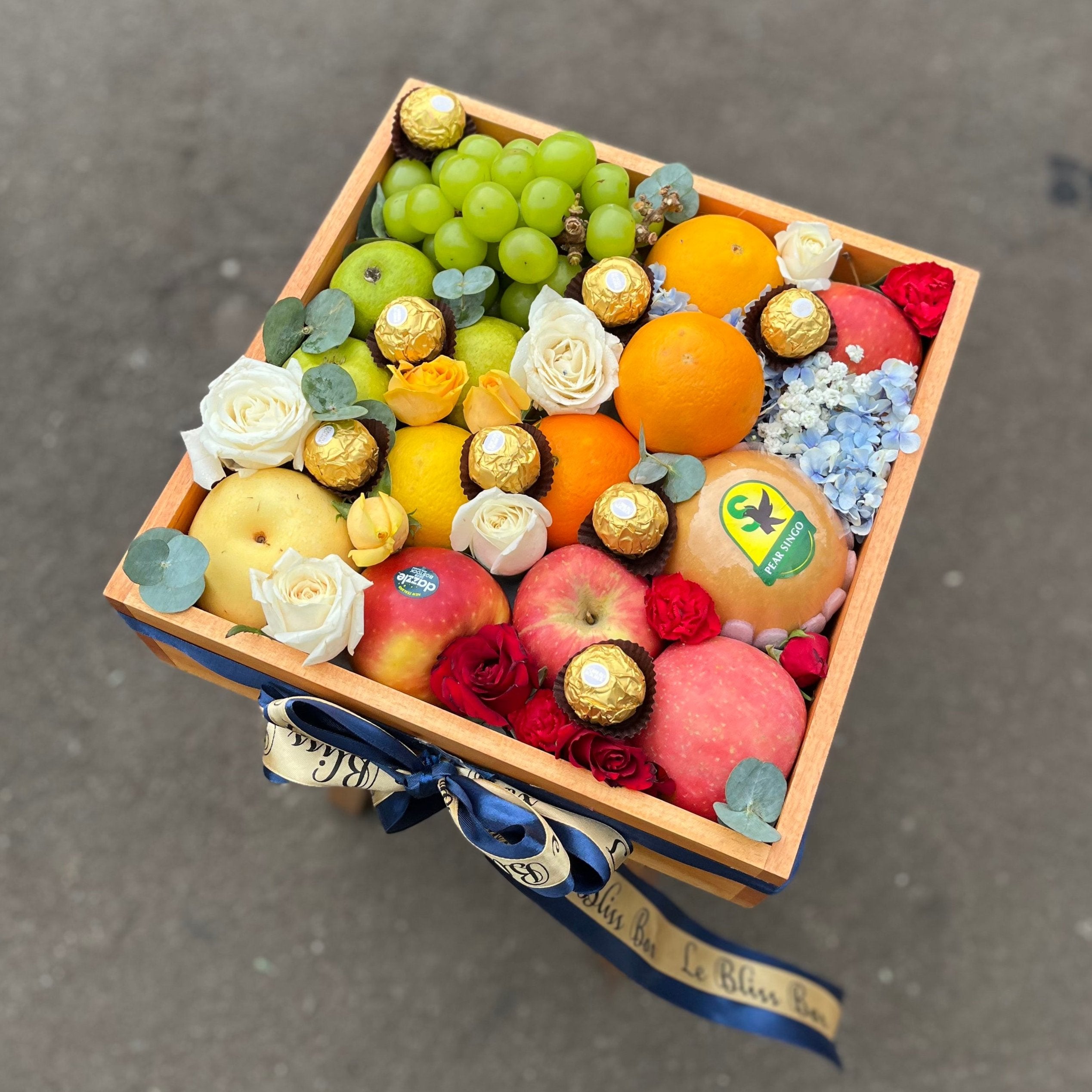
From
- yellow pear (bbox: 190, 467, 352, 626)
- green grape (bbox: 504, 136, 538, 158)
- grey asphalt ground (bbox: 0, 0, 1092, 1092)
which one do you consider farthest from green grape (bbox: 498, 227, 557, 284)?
grey asphalt ground (bbox: 0, 0, 1092, 1092)

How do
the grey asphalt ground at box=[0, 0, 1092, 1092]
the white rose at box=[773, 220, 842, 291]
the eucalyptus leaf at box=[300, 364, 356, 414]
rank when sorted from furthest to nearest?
the grey asphalt ground at box=[0, 0, 1092, 1092] < the white rose at box=[773, 220, 842, 291] < the eucalyptus leaf at box=[300, 364, 356, 414]

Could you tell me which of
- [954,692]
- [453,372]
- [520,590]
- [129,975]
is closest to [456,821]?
[520,590]

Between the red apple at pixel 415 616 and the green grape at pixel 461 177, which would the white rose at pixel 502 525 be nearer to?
the red apple at pixel 415 616

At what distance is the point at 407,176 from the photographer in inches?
45.8

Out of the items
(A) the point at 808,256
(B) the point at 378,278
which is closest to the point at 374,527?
(B) the point at 378,278

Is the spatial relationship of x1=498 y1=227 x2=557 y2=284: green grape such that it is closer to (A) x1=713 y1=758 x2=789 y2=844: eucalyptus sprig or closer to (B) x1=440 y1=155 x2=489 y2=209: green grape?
(B) x1=440 y1=155 x2=489 y2=209: green grape

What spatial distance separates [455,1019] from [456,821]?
0.81m

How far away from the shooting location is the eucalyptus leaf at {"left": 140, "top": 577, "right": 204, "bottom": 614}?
3.20 ft

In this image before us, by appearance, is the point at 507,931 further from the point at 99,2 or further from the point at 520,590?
the point at 99,2

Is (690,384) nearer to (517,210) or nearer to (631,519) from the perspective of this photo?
(631,519)

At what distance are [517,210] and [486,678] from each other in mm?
494

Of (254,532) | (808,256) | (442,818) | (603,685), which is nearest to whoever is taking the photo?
(603,685)

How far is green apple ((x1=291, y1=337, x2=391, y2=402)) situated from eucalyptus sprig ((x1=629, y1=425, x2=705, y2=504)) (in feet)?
0.92

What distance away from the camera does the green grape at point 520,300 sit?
3.67 ft
